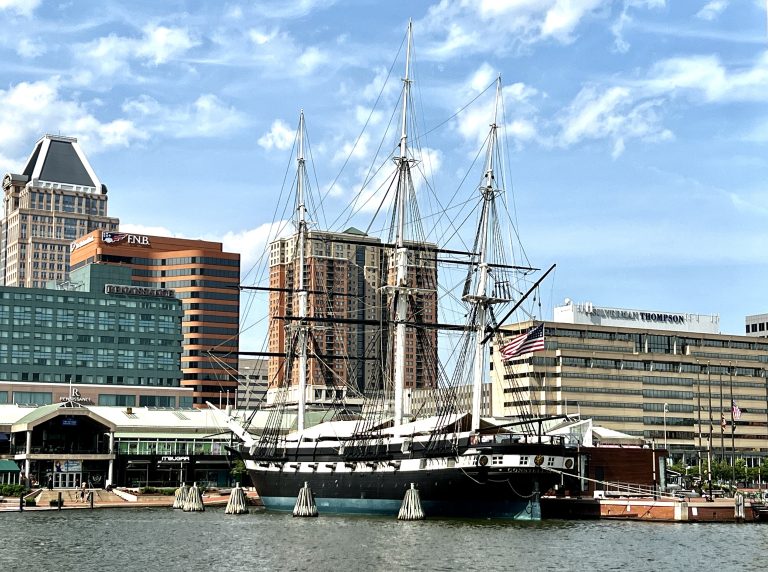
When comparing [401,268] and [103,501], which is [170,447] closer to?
[103,501]

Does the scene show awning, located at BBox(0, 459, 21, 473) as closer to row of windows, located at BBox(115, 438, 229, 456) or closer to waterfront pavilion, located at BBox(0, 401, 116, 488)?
waterfront pavilion, located at BBox(0, 401, 116, 488)

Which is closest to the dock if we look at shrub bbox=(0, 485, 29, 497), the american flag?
the american flag

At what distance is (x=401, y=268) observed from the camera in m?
114

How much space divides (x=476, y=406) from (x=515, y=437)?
4.32 metres

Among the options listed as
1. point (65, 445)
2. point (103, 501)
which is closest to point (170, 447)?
point (65, 445)

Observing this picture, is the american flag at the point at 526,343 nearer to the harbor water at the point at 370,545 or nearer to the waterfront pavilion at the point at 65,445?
the harbor water at the point at 370,545

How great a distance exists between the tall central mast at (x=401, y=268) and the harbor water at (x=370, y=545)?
17.3 m

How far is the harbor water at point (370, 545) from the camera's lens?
66062 millimetres

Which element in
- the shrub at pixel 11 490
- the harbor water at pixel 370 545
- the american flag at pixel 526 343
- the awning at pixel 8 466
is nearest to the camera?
the harbor water at pixel 370 545

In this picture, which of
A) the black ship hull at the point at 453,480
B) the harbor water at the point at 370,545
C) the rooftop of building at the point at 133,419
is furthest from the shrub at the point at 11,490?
the black ship hull at the point at 453,480

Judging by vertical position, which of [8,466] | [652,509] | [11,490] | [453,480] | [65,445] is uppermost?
[65,445]

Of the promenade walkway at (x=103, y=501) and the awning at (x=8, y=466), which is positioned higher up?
the awning at (x=8, y=466)

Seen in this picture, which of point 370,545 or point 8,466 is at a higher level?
point 8,466

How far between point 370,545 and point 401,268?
43.2 metres
